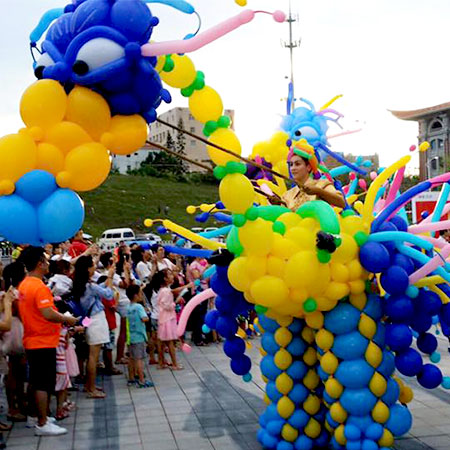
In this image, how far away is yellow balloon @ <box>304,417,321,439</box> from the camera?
206 inches

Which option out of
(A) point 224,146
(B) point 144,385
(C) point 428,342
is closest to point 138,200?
(B) point 144,385

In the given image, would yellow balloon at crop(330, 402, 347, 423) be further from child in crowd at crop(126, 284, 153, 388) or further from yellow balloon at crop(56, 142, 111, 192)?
child in crowd at crop(126, 284, 153, 388)

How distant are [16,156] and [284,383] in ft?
9.10

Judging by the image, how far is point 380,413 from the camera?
468cm

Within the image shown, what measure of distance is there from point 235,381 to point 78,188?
4.71 meters

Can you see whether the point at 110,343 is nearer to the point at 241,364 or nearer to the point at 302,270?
the point at 241,364

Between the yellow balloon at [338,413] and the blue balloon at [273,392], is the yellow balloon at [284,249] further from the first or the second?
the blue balloon at [273,392]

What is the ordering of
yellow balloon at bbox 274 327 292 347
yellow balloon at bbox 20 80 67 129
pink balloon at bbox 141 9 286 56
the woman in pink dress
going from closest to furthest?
yellow balloon at bbox 20 80 67 129, pink balloon at bbox 141 9 286 56, yellow balloon at bbox 274 327 292 347, the woman in pink dress

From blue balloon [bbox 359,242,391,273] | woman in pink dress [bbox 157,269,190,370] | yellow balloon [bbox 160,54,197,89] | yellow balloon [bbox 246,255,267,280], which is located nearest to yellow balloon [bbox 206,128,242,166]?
yellow balloon [bbox 160,54,197,89]

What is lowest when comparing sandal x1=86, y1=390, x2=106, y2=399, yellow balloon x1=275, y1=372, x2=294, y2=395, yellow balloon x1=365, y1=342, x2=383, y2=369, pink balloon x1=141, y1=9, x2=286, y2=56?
sandal x1=86, y1=390, x2=106, y2=399

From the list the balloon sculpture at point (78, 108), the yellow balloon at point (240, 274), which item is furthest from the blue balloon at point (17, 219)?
the yellow balloon at point (240, 274)

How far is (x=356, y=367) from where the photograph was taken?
15.2 ft

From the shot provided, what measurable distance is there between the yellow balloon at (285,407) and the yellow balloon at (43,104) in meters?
2.85

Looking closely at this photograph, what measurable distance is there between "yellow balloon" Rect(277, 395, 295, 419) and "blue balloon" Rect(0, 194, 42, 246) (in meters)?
2.57
